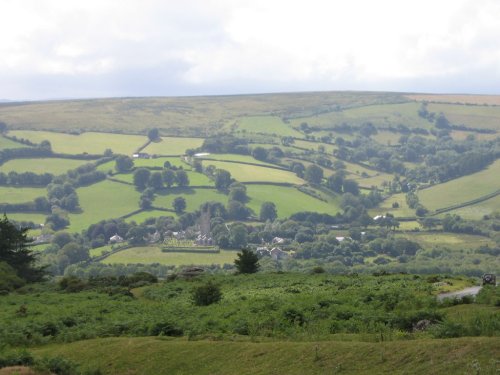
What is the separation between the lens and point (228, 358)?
25438 millimetres

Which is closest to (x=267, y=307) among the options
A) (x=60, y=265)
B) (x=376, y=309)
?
(x=376, y=309)

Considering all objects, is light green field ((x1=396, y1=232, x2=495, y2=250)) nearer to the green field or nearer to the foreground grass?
the green field

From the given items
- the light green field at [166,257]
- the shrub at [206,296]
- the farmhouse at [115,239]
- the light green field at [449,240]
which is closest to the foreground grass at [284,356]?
the shrub at [206,296]

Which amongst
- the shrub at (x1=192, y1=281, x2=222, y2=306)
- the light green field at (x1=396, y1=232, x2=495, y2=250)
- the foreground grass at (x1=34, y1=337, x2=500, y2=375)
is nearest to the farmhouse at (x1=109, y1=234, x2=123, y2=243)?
the light green field at (x1=396, y1=232, x2=495, y2=250)

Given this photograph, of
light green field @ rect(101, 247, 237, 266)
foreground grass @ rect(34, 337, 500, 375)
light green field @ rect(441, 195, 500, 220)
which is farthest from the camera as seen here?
light green field @ rect(441, 195, 500, 220)

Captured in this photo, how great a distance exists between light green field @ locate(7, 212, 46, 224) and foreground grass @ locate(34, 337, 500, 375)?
16149 centimetres

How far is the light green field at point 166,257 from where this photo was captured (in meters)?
151

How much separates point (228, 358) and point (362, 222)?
174 metres

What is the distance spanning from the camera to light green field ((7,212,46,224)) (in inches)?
7264

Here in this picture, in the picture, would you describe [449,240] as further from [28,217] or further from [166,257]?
[28,217]

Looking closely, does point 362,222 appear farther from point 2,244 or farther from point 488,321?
point 488,321

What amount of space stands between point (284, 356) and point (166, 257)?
5302 inches

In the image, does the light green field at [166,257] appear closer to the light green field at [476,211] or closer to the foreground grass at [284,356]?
the light green field at [476,211]

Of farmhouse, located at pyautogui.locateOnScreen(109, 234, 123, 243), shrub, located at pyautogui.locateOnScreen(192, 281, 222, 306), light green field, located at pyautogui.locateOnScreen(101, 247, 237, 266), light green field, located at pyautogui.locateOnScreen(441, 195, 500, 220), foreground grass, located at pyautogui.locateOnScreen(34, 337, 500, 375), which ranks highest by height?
foreground grass, located at pyautogui.locateOnScreen(34, 337, 500, 375)
